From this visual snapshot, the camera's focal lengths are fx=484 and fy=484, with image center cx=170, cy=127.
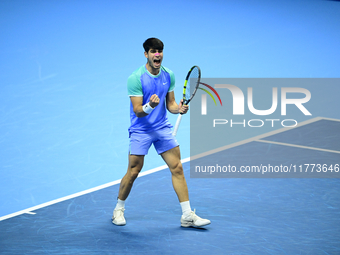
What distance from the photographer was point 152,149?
8.01 m

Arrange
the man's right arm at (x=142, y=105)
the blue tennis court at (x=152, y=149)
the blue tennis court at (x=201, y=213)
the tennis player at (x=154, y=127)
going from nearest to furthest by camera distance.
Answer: the blue tennis court at (x=201, y=213) < the man's right arm at (x=142, y=105) < the blue tennis court at (x=152, y=149) < the tennis player at (x=154, y=127)

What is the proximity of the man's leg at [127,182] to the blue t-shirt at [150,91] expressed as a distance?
1.02 ft

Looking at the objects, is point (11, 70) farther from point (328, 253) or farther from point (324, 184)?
point (328, 253)

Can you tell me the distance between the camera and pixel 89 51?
1130 cm

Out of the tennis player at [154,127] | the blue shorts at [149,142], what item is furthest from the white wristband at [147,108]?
the blue shorts at [149,142]

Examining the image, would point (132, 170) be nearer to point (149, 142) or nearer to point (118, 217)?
point (149, 142)

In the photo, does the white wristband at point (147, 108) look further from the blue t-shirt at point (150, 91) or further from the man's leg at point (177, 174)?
the man's leg at point (177, 174)

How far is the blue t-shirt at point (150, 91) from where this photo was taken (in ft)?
15.9

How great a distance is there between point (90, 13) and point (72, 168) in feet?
22.3

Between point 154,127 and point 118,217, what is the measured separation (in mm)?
1005

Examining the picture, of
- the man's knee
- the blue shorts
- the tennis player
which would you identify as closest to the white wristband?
the tennis player

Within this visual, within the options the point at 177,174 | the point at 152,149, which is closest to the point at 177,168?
the point at 177,174

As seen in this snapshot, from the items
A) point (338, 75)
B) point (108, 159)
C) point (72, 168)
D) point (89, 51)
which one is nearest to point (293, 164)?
point (108, 159)

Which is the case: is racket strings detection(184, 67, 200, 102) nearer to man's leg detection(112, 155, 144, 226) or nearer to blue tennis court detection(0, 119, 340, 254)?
man's leg detection(112, 155, 144, 226)
